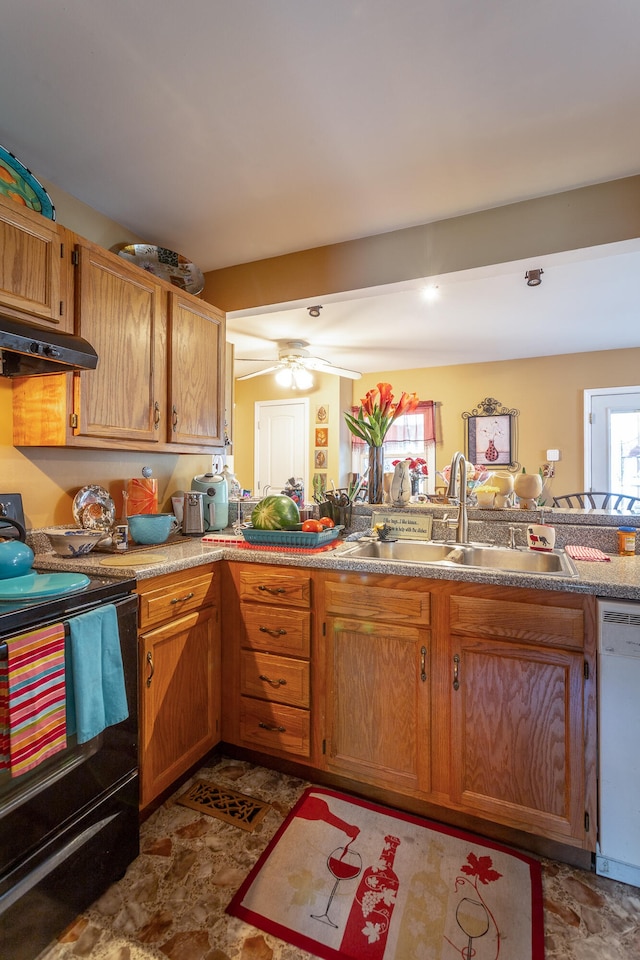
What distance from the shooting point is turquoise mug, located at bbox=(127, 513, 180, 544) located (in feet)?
6.61

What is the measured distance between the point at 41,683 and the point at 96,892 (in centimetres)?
70

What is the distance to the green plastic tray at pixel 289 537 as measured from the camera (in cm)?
197

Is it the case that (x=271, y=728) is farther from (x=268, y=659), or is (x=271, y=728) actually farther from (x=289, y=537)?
(x=289, y=537)

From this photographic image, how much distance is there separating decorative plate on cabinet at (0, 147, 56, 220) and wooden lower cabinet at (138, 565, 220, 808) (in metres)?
1.44

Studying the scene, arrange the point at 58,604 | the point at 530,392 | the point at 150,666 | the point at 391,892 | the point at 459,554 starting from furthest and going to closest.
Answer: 1. the point at 530,392
2. the point at 459,554
3. the point at 150,666
4. the point at 391,892
5. the point at 58,604

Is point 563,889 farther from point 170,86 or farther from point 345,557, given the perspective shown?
point 170,86

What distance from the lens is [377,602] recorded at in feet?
5.54

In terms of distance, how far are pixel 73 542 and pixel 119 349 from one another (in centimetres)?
83

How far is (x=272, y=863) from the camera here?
1.43 metres

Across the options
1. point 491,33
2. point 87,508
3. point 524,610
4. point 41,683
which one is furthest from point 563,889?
point 491,33

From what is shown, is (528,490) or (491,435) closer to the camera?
(528,490)

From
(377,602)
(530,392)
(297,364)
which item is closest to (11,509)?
(377,602)

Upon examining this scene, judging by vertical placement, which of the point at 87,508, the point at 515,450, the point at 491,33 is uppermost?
the point at 491,33

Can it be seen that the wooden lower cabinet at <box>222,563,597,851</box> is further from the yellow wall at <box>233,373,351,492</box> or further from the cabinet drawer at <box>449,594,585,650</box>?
the yellow wall at <box>233,373,351,492</box>
